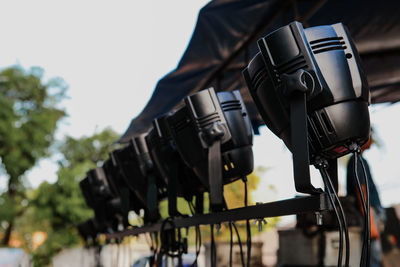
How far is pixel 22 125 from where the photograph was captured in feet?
38.2

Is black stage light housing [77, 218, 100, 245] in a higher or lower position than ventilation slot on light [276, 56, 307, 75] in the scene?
lower

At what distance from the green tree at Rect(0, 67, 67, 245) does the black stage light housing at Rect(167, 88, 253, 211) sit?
10.7 m

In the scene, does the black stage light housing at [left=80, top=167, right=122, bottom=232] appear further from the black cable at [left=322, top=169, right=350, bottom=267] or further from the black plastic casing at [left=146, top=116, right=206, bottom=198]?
the black cable at [left=322, top=169, right=350, bottom=267]

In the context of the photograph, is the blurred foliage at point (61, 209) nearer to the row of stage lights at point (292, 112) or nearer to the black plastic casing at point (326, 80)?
the row of stage lights at point (292, 112)

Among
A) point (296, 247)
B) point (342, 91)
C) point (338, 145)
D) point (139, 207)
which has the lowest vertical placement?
point (296, 247)

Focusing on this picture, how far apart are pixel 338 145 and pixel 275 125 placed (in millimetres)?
164

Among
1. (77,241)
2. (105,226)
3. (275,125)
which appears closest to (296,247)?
(105,226)

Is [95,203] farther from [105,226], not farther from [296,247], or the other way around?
[296,247]

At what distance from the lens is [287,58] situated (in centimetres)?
85

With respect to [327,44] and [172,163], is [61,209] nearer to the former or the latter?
[172,163]

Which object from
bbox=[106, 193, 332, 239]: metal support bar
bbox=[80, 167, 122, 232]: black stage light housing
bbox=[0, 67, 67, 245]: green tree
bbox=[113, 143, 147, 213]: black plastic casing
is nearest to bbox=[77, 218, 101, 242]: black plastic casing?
bbox=[80, 167, 122, 232]: black stage light housing

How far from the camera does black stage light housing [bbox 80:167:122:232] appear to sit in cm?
284

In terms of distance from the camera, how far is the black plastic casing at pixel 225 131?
1250mm

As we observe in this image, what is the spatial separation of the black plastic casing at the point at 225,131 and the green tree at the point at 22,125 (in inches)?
420
